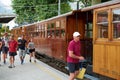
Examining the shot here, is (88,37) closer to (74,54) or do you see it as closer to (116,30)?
(116,30)

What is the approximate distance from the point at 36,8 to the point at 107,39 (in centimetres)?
4068

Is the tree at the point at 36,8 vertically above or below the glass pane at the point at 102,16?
Answer: above

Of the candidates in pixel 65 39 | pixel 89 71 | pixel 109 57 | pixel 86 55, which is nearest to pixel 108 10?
pixel 109 57

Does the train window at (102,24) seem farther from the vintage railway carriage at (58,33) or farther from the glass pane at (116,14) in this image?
the vintage railway carriage at (58,33)

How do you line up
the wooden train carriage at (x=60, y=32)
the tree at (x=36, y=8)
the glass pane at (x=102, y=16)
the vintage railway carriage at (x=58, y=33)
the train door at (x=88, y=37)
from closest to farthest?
1. the glass pane at (x=102, y=16)
2. the train door at (x=88, y=37)
3. the wooden train carriage at (x=60, y=32)
4. the vintage railway carriage at (x=58, y=33)
5. the tree at (x=36, y=8)

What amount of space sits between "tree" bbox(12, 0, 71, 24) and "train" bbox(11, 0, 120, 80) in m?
20.4

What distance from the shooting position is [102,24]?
43.1ft

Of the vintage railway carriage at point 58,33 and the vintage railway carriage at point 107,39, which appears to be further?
the vintage railway carriage at point 58,33

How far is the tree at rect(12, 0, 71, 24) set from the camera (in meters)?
50.6

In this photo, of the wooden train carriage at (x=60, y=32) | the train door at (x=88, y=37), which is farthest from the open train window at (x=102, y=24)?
the wooden train carriage at (x=60, y=32)

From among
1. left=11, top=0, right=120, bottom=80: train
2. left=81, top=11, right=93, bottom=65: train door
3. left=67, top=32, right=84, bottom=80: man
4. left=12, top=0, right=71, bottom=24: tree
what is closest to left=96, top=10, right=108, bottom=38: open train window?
left=11, top=0, right=120, bottom=80: train

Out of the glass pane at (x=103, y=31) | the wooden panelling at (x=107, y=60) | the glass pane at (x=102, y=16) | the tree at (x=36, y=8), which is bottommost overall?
the wooden panelling at (x=107, y=60)

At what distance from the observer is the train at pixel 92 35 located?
12156 millimetres

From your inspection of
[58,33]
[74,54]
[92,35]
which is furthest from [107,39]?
[58,33]
